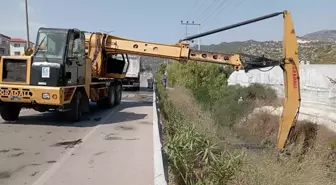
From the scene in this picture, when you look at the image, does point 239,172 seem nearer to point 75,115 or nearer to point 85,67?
point 75,115

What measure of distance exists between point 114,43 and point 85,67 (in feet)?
10.9

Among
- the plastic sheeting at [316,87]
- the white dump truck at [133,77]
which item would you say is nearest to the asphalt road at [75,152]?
the plastic sheeting at [316,87]

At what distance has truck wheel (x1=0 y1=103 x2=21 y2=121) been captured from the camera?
12.5 meters

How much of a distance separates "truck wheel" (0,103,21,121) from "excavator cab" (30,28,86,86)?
1.56 m

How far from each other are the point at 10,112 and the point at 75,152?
5355 mm

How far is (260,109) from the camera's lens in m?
18.6

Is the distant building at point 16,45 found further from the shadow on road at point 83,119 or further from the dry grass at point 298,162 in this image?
the dry grass at point 298,162

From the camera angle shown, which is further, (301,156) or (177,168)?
(301,156)

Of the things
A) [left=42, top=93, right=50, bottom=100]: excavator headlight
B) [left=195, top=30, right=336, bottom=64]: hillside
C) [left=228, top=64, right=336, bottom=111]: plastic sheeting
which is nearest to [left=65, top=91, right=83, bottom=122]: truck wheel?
[left=42, top=93, right=50, bottom=100]: excavator headlight

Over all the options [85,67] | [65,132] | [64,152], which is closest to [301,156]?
[64,152]

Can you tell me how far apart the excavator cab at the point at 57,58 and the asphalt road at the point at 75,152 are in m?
1.50

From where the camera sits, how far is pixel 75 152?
335 inches

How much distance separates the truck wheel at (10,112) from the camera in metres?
12.5

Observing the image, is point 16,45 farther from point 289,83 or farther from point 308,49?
point 289,83
